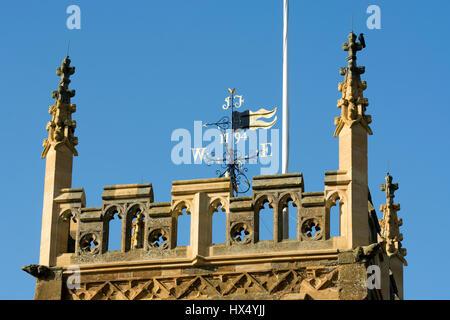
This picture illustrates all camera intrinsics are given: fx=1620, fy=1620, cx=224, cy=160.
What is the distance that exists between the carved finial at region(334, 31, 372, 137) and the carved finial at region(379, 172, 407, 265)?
598cm

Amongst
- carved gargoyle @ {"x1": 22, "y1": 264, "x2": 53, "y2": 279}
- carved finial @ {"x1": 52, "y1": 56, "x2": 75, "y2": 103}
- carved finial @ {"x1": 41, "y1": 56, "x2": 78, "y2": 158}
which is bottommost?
carved gargoyle @ {"x1": 22, "y1": 264, "x2": 53, "y2": 279}

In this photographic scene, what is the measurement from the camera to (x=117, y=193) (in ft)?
108

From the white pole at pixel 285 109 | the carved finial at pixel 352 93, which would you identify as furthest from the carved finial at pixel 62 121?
the carved finial at pixel 352 93

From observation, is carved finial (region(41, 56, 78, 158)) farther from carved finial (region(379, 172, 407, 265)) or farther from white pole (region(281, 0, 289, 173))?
carved finial (region(379, 172, 407, 265))

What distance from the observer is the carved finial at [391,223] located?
3822cm

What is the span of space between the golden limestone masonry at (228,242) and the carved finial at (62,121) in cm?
31

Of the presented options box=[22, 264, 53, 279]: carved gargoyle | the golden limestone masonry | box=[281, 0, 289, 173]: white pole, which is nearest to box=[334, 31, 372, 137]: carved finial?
the golden limestone masonry

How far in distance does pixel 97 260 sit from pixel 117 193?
1.47 m

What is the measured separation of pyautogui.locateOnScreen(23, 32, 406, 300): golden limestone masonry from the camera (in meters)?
31.1

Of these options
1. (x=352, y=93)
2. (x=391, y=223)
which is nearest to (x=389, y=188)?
(x=391, y=223)

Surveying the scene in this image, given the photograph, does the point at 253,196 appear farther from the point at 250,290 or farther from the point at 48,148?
the point at 48,148

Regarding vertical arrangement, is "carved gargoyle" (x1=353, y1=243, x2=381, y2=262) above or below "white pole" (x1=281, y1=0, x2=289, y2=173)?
below

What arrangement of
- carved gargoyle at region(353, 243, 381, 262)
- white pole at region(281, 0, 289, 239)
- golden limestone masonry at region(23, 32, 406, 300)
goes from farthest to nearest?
1. white pole at region(281, 0, 289, 239)
2. golden limestone masonry at region(23, 32, 406, 300)
3. carved gargoyle at region(353, 243, 381, 262)
